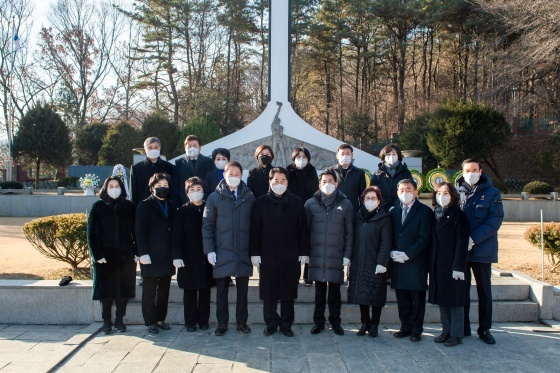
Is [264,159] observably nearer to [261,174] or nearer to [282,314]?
[261,174]

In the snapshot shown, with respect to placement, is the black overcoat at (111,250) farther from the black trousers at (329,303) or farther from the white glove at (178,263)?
the black trousers at (329,303)

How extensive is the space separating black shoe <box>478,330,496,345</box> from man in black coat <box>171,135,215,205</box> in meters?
3.44

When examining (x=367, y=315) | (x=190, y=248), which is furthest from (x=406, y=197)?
(x=190, y=248)

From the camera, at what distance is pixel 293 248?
16.4ft

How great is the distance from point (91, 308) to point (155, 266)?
110 centimetres

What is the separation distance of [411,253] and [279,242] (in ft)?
4.15

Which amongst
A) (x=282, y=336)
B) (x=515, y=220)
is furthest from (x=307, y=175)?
(x=515, y=220)

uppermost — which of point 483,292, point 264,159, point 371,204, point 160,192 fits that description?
point 264,159

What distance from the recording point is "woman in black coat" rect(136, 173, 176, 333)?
5074 millimetres

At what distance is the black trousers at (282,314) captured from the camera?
5.07 metres

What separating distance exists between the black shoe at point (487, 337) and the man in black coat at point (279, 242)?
6.07 ft

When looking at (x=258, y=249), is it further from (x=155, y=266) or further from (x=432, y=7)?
(x=432, y=7)

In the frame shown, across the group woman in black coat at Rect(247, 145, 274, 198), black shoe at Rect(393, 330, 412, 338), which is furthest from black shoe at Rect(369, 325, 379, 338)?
woman in black coat at Rect(247, 145, 274, 198)

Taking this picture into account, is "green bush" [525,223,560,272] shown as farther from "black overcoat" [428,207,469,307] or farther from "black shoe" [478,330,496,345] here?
"black overcoat" [428,207,469,307]
